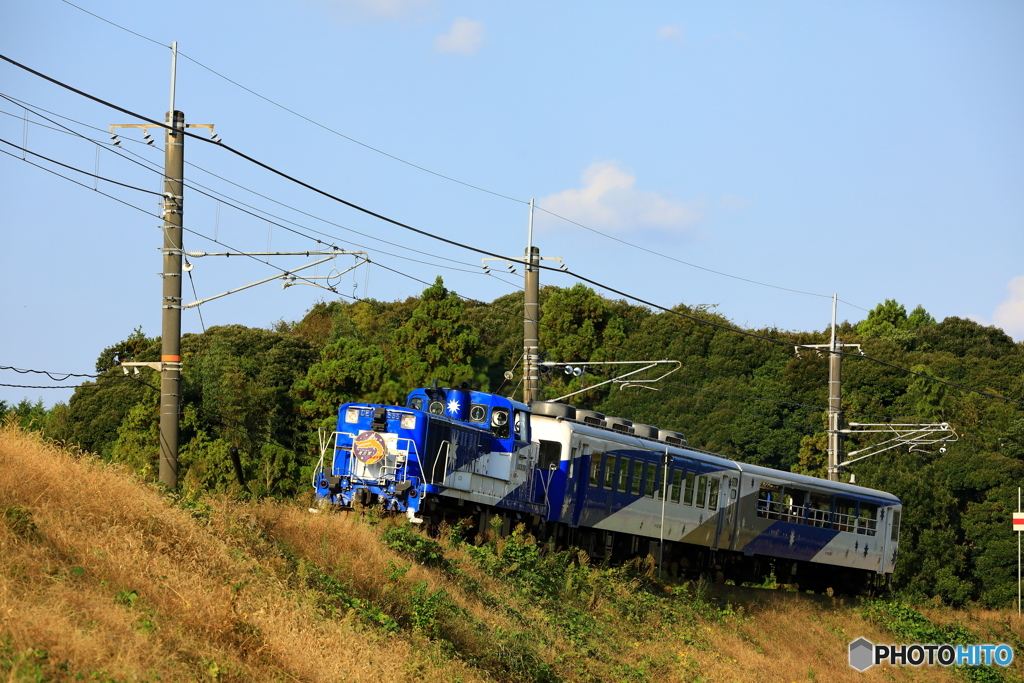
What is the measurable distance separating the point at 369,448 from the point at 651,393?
53.4 m

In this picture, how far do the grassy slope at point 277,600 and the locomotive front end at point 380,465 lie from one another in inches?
59.1

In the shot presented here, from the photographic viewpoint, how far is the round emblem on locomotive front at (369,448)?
69.7 feet

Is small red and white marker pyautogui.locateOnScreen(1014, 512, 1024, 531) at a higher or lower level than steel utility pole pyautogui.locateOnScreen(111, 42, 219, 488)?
lower

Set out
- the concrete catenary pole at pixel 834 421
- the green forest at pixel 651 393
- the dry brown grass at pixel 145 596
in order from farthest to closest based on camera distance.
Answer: the green forest at pixel 651 393 < the concrete catenary pole at pixel 834 421 < the dry brown grass at pixel 145 596

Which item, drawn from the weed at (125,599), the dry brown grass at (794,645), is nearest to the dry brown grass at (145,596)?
the weed at (125,599)

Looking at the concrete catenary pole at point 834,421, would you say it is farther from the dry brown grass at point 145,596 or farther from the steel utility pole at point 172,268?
the dry brown grass at point 145,596

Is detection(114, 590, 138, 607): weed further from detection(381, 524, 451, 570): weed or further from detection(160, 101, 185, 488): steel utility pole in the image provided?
detection(160, 101, 185, 488): steel utility pole

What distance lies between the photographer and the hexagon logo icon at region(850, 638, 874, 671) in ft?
90.0

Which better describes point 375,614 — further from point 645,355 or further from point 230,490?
point 645,355

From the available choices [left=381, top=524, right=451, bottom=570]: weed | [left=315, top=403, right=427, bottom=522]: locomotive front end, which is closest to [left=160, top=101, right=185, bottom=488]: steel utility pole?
[left=315, top=403, right=427, bottom=522]: locomotive front end

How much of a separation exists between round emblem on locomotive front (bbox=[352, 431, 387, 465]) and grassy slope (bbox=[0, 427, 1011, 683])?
1.80m

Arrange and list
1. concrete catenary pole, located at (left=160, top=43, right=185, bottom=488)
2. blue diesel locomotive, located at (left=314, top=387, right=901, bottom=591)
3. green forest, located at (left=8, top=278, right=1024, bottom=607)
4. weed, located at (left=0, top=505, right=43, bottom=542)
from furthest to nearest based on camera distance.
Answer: green forest, located at (left=8, top=278, right=1024, bottom=607)
blue diesel locomotive, located at (left=314, top=387, right=901, bottom=591)
concrete catenary pole, located at (left=160, top=43, right=185, bottom=488)
weed, located at (left=0, top=505, right=43, bottom=542)

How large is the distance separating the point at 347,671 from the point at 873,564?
1083 inches

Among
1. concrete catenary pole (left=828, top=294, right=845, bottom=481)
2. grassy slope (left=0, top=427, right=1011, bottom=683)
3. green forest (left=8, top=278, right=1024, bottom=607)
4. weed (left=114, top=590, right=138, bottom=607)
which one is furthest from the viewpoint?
green forest (left=8, top=278, right=1024, bottom=607)
